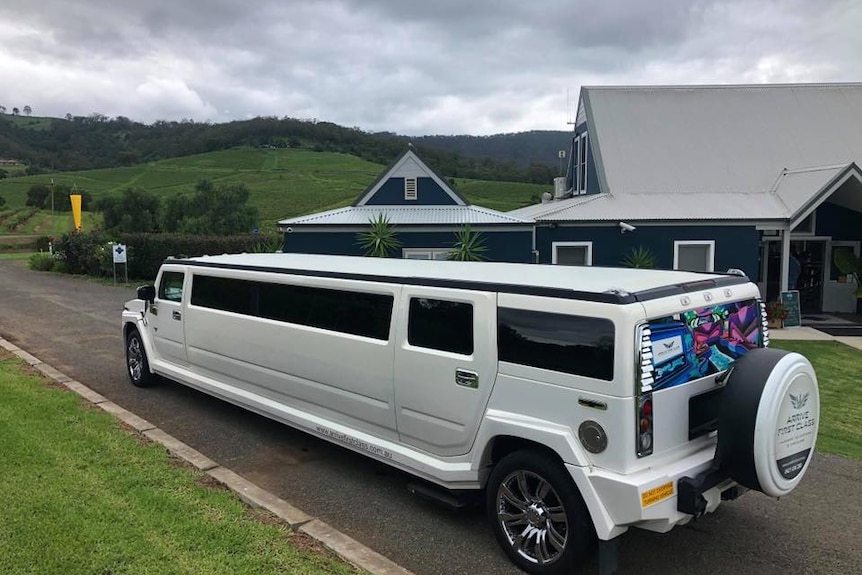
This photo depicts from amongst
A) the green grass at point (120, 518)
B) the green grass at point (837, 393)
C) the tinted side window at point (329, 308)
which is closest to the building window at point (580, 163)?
the green grass at point (837, 393)

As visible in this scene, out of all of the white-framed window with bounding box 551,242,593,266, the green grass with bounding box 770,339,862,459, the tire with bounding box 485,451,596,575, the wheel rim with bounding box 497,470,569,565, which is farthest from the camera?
the white-framed window with bounding box 551,242,593,266

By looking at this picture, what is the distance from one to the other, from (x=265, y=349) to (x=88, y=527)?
2.43 metres

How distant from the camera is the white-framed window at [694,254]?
685 inches

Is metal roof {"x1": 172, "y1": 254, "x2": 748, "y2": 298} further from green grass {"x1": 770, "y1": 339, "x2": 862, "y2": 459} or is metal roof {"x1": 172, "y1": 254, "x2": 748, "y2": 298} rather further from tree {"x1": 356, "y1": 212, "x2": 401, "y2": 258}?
tree {"x1": 356, "y1": 212, "x2": 401, "y2": 258}

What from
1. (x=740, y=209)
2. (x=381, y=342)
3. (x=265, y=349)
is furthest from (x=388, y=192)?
(x=381, y=342)

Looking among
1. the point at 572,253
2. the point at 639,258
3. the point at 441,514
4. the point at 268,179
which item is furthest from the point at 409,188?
the point at 268,179

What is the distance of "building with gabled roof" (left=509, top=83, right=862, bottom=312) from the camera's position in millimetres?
17281

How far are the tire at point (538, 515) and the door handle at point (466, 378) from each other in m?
0.54

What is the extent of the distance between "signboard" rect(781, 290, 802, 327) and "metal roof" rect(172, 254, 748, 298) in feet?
44.7

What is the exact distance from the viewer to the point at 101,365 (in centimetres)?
1021

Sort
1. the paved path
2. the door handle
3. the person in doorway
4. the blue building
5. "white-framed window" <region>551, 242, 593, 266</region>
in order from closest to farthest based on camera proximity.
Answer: the paved path
the door handle
"white-framed window" <region>551, 242, 593, 266</region>
the person in doorway
the blue building

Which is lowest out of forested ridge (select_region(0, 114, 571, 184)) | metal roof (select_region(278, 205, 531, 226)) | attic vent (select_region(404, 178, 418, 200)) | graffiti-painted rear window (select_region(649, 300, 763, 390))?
graffiti-painted rear window (select_region(649, 300, 763, 390))

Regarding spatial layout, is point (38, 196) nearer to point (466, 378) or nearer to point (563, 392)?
point (466, 378)

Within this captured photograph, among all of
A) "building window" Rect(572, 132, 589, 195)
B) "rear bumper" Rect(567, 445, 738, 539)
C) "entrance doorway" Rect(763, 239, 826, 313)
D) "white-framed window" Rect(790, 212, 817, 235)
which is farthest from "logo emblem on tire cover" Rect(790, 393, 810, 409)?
"building window" Rect(572, 132, 589, 195)
